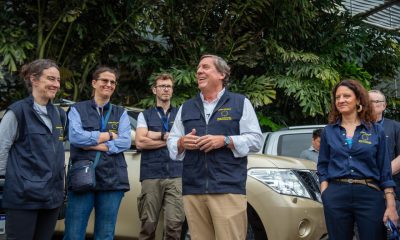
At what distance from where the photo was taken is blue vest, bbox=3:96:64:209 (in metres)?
4.02

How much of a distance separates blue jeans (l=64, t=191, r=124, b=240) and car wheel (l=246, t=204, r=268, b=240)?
1.30 m

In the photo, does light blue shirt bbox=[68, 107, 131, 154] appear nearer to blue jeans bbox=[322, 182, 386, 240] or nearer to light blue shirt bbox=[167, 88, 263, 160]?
light blue shirt bbox=[167, 88, 263, 160]

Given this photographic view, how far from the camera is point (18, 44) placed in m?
10.1

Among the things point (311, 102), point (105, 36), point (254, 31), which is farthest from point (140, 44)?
point (311, 102)

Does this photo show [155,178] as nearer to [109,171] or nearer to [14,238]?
[109,171]

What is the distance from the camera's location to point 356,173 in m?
4.10

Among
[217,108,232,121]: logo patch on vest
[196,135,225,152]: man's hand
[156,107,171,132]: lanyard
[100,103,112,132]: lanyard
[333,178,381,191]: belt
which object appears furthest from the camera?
[156,107,171,132]: lanyard

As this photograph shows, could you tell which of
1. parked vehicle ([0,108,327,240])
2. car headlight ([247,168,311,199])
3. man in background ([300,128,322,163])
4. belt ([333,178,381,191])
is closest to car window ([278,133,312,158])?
man in background ([300,128,322,163])

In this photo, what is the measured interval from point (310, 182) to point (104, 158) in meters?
2.07

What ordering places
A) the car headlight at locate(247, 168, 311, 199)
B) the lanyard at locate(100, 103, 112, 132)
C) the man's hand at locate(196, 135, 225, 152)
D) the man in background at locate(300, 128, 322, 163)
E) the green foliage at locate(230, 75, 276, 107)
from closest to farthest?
the man's hand at locate(196, 135, 225, 152)
the lanyard at locate(100, 103, 112, 132)
the car headlight at locate(247, 168, 311, 199)
the man in background at locate(300, 128, 322, 163)
the green foliage at locate(230, 75, 276, 107)

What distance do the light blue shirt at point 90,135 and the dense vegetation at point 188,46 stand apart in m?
5.17

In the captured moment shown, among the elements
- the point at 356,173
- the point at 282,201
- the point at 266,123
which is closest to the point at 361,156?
the point at 356,173

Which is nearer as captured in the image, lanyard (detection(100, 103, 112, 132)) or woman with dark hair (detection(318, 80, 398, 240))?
woman with dark hair (detection(318, 80, 398, 240))

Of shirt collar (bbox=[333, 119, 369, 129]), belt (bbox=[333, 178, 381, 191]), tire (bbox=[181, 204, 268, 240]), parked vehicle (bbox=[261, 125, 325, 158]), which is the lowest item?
tire (bbox=[181, 204, 268, 240])
